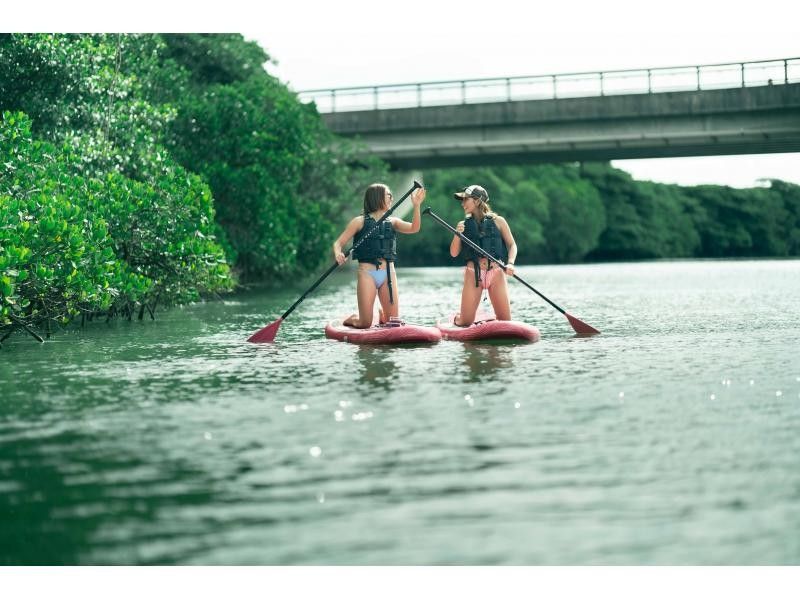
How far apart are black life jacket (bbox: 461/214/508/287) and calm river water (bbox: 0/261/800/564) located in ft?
4.51

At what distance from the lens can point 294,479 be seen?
6.62 metres

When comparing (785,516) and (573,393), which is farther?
(573,393)

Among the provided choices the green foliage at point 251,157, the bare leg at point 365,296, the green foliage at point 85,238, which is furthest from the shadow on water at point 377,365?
the green foliage at point 251,157

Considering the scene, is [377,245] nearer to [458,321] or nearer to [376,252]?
[376,252]

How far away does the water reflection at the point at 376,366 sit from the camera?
36.2ft

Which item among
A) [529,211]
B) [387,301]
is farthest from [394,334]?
[529,211]

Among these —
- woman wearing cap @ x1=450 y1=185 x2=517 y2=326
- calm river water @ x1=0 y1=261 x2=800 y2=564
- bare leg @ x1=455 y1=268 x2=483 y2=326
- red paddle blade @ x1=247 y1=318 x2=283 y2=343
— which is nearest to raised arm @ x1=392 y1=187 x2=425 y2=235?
Result: woman wearing cap @ x1=450 y1=185 x2=517 y2=326

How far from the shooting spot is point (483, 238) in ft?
49.3

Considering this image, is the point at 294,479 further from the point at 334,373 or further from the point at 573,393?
the point at 334,373

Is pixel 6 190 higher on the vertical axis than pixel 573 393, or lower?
higher

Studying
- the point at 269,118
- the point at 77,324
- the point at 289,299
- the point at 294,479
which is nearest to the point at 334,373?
the point at 294,479

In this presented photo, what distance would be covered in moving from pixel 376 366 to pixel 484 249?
3246 mm

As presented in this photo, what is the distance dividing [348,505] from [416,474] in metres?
0.80

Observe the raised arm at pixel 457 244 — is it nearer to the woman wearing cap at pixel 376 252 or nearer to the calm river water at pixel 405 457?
the woman wearing cap at pixel 376 252
